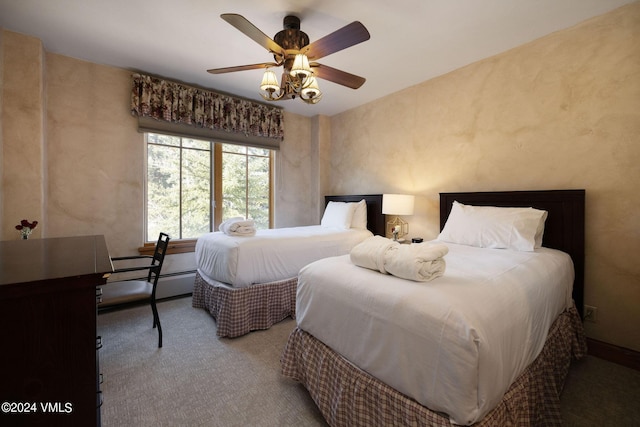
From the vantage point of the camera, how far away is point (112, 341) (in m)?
2.20

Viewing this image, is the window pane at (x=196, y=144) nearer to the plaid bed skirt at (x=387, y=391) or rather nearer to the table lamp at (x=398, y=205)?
the table lamp at (x=398, y=205)

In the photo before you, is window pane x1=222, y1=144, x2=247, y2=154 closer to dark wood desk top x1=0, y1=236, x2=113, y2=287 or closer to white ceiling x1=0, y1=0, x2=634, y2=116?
white ceiling x1=0, y1=0, x2=634, y2=116

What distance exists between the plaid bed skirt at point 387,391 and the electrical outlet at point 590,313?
0.60 m

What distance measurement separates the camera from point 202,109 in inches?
132

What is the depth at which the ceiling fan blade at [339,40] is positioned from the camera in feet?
5.10

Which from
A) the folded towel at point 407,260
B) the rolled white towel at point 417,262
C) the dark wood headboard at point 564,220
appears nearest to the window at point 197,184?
the folded towel at point 407,260

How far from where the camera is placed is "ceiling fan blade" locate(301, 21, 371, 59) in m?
1.55

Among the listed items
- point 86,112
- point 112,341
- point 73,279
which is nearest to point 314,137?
point 86,112

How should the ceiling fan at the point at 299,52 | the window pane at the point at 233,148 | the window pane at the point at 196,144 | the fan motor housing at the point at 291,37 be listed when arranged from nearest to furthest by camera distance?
1. the ceiling fan at the point at 299,52
2. the fan motor housing at the point at 291,37
3. the window pane at the point at 196,144
4. the window pane at the point at 233,148

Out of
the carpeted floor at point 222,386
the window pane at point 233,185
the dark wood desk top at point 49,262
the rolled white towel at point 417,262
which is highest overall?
the window pane at point 233,185

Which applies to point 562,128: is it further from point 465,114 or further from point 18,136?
point 18,136

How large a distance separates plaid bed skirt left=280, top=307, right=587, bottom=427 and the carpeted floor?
163 mm

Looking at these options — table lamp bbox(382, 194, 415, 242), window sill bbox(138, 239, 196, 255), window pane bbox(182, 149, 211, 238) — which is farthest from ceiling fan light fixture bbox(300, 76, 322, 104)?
window sill bbox(138, 239, 196, 255)

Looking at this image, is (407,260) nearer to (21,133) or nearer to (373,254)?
(373,254)
